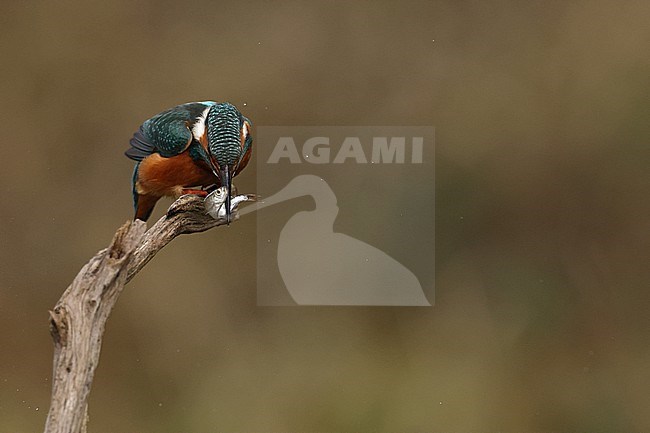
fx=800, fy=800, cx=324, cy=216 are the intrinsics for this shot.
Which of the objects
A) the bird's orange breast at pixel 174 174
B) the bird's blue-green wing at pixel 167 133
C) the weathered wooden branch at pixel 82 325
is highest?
the bird's blue-green wing at pixel 167 133

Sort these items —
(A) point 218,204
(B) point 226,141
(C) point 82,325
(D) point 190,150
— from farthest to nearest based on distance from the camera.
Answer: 1. (D) point 190,150
2. (B) point 226,141
3. (A) point 218,204
4. (C) point 82,325

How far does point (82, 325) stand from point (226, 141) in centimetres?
85

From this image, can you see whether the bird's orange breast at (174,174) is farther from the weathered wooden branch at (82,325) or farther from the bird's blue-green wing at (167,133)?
the weathered wooden branch at (82,325)

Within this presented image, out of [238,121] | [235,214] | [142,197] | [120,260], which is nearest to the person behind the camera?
[120,260]

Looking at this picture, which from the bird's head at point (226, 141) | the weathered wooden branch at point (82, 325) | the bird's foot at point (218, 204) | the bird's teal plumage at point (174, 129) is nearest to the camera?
Answer: the weathered wooden branch at point (82, 325)

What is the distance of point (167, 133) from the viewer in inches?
88.7

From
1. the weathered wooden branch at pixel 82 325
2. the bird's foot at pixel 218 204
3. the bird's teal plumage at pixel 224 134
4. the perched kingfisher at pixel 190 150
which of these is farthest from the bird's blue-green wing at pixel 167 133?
the weathered wooden branch at pixel 82 325

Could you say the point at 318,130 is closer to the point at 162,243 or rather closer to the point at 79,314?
the point at 162,243

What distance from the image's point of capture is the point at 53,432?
1.16 metres

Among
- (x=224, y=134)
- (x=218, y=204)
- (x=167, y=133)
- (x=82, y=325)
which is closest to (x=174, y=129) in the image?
(x=167, y=133)

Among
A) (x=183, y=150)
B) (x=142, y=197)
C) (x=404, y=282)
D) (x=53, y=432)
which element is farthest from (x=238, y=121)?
Answer: (x=404, y=282)

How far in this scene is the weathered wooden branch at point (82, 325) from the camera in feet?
3.84

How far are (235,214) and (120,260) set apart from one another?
2.17 feet

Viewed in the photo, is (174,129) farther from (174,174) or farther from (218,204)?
(218,204)
